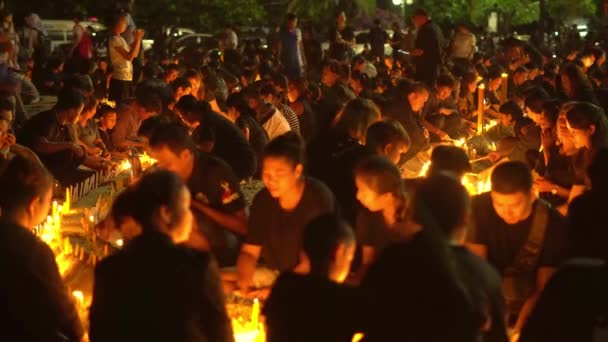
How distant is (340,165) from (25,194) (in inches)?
111

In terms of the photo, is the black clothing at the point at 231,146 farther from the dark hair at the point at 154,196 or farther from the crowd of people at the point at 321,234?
the dark hair at the point at 154,196

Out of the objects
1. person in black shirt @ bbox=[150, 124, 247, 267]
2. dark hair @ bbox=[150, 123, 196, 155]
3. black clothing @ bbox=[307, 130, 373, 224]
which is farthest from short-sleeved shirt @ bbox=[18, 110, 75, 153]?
dark hair @ bbox=[150, 123, 196, 155]

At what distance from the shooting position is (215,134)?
8.55 m

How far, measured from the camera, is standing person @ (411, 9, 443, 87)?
1519 centimetres

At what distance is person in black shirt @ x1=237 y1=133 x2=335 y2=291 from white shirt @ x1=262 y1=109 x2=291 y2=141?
4602 millimetres

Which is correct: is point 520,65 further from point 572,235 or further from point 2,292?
point 2,292

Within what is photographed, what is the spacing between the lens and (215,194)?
6.25 meters

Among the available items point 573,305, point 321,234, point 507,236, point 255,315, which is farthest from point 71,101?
point 573,305

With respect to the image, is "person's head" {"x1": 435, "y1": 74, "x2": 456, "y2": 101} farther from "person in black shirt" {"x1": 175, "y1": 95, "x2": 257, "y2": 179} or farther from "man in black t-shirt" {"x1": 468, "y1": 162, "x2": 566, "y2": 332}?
"man in black t-shirt" {"x1": 468, "y1": 162, "x2": 566, "y2": 332}

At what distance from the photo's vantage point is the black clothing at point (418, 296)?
3.59 m

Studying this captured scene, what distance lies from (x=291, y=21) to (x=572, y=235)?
12.7 m

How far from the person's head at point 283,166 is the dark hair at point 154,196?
4.27ft

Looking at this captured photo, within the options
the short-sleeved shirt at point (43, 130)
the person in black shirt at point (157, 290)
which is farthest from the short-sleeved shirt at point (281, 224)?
the short-sleeved shirt at point (43, 130)

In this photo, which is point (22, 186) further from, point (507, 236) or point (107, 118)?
point (107, 118)
